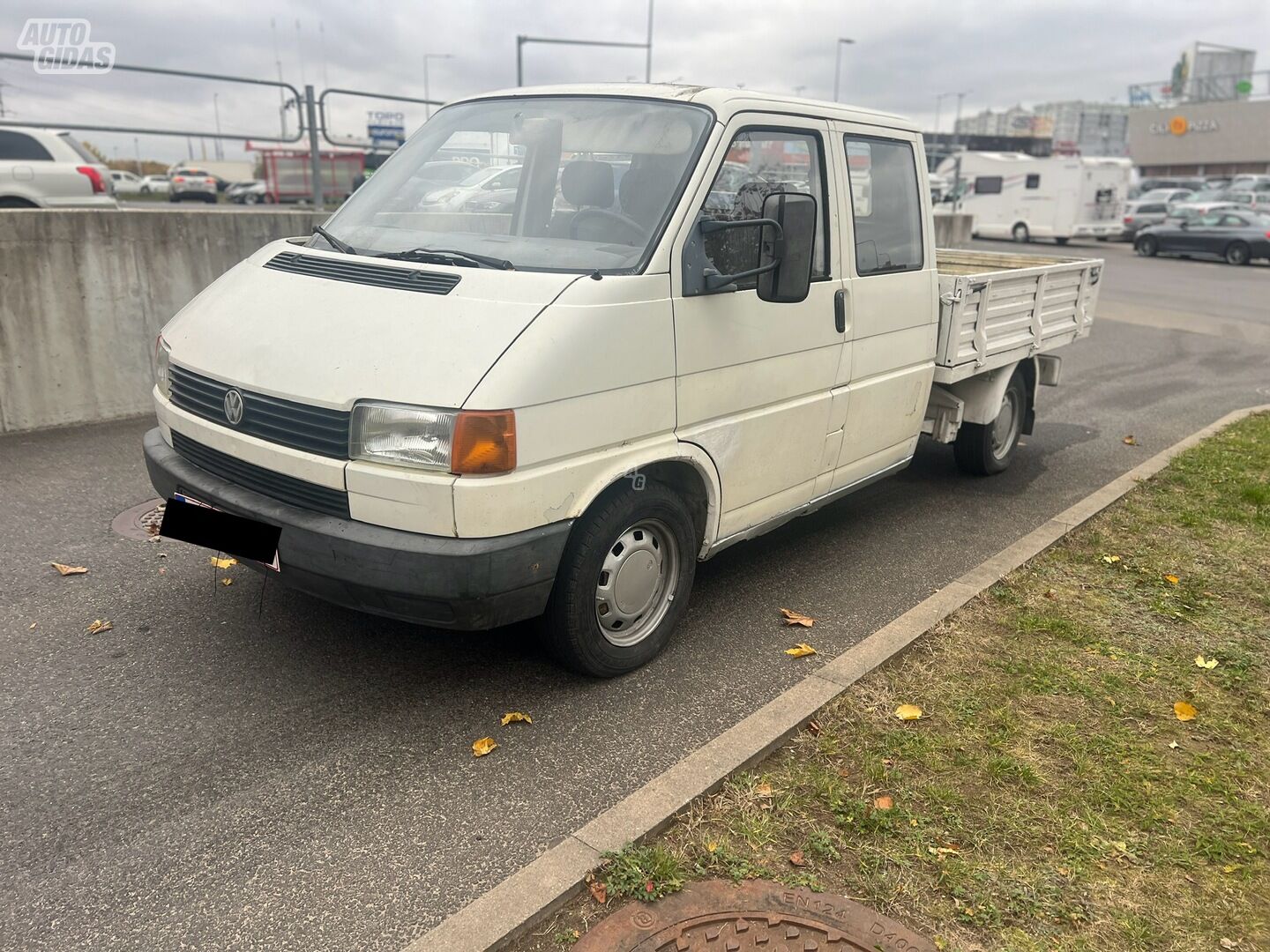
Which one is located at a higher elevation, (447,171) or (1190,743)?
(447,171)

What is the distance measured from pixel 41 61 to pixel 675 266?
7.14 meters

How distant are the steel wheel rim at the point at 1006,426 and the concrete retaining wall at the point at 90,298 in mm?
6085

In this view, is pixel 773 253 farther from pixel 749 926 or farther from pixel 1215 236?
pixel 1215 236

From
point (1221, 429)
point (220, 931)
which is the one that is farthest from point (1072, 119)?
point (220, 931)

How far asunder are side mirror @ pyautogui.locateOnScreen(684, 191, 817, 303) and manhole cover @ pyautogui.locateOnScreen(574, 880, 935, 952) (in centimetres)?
212

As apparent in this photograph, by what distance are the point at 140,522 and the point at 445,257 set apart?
280cm

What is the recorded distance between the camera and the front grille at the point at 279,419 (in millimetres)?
3217

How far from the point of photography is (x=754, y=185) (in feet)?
13.3

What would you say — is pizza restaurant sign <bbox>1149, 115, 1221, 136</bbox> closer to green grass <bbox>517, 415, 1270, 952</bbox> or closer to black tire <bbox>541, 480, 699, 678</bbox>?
green grass <bbox>517, 415, 1270, 952</bbox>

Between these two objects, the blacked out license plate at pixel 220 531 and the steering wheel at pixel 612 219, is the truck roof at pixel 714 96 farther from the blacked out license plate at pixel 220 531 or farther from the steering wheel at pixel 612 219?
the blacked out license plate at pixel 220 531

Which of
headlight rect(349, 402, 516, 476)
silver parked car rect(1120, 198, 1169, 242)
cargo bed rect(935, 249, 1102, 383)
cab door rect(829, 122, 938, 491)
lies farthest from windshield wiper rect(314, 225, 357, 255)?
silver parked car rect(1120, 198, 1169, 242)

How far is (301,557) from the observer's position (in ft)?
10.8

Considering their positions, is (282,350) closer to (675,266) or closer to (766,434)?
(675,266)

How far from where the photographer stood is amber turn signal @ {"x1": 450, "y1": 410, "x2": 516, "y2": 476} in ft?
10.0
